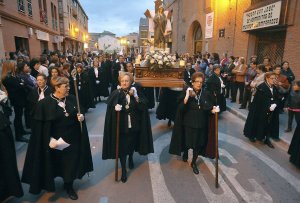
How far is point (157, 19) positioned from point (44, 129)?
5.71m

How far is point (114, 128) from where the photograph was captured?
14.2ft

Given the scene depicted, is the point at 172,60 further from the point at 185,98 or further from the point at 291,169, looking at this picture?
the point at 291,169

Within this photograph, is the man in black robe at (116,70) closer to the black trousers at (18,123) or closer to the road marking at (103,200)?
the black trousers at (18,123)

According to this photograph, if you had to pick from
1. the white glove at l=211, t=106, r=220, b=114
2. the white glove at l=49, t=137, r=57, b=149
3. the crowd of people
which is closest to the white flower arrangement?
the crowd of people

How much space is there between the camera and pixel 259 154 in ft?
18.5

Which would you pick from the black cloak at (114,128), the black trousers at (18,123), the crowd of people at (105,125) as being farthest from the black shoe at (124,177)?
the black trousers at (18,123)

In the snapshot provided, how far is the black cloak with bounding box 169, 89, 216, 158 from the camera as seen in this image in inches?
176

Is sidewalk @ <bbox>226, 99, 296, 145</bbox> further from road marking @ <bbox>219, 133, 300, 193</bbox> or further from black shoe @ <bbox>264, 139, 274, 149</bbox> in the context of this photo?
road marking @ <bbox>219, 133, 300, 193</bbox>

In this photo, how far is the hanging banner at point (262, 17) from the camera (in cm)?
1019

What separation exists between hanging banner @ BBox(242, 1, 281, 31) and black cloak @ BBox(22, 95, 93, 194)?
9970mm

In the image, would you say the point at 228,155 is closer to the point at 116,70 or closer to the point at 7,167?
the point at 7,167

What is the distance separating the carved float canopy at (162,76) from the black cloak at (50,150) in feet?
9.98

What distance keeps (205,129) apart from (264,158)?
1.90m

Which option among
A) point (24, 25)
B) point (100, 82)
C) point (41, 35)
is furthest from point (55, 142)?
point (41, 35)
